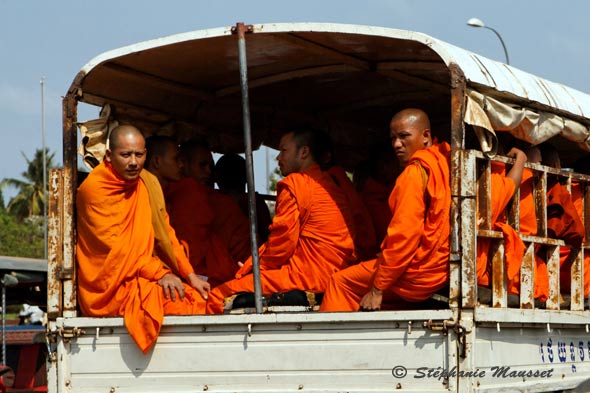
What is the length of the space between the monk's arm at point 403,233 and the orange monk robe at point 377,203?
217cm

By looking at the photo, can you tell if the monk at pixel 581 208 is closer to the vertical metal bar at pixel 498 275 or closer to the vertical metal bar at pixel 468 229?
the vertical metal bar at pixel 498 275

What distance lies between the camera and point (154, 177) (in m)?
7.39

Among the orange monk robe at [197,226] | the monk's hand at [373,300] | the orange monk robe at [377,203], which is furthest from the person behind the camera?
the orange monk robe at [377,203]

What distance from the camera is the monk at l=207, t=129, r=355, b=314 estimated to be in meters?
7.12

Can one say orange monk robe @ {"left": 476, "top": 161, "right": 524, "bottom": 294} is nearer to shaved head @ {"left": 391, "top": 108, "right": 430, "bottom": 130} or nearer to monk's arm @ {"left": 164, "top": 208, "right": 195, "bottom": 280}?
shaved head @ {"left": 391, "top": 108, "right": 430, "bottom": 130}

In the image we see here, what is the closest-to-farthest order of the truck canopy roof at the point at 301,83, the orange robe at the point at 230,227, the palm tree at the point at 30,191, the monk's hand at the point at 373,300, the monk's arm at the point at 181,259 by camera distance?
1. the monk's hand at the point at 373,300
2. the truck canopy roof at the point at 301,83
3. the monk's arm at the point at 181,259
4. the orange robe at the point at 230,227
5. the palm tree at the point at 30,191

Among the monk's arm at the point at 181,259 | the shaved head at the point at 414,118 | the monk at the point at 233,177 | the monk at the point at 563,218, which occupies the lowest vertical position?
the monk's arm at the point at 181,259

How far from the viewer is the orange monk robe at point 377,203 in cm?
855

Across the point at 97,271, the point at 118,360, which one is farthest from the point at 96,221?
the point at 118,360

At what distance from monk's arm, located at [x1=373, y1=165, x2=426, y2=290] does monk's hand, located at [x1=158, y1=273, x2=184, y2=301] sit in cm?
132

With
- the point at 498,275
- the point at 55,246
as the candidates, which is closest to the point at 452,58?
the point at 498,275

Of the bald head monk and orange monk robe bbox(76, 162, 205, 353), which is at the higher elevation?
the bald head monk

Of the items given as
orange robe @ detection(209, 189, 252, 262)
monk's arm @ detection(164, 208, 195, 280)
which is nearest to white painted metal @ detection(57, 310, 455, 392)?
monk's arm @ detection(164, 208, 195, 280)

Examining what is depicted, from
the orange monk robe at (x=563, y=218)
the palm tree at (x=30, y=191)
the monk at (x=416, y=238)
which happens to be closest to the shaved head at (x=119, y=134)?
the monk at (x=416, y=238)
